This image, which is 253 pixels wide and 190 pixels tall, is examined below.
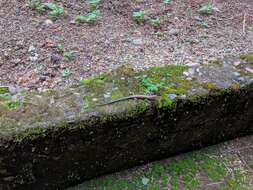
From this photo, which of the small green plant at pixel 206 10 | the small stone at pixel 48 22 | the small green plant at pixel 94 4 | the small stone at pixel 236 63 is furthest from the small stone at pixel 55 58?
the small green plant at pixel 206 10

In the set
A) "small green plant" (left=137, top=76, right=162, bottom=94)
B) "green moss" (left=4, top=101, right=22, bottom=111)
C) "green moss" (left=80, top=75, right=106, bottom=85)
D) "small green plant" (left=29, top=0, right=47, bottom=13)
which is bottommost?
"small green plant" (left=137, top=76, right=162, bottom=94)

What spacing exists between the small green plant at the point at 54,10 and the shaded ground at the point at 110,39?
30mm

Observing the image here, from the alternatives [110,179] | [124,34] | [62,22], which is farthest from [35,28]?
[110,179]

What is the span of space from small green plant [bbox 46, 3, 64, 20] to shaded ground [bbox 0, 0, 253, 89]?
0.10ft

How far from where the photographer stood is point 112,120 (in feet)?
5.43

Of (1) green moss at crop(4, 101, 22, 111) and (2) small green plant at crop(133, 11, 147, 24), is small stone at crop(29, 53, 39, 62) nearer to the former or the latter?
(1) green moss at crop(4, 101, 22, 111)

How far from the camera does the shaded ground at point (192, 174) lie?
198 centimetres

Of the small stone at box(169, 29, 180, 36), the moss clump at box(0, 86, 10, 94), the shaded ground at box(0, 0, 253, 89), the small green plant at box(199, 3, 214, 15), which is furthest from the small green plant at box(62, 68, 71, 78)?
the small green plant at box(199, 3, 214, 15)

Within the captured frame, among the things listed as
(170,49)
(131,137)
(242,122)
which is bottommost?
(242,122)

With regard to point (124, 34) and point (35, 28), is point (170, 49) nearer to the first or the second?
point (124, 34)

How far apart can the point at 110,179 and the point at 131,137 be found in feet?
0.98

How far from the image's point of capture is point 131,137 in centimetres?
181

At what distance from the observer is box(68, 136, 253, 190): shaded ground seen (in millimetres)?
1980

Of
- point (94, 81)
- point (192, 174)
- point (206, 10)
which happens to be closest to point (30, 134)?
point (94, 81)
